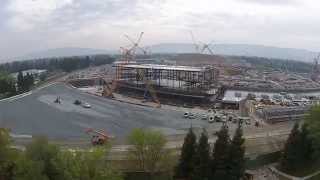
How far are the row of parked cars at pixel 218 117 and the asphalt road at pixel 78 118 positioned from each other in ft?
2.07

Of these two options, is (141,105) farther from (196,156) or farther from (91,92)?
(196,156)

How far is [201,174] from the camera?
1394 cm

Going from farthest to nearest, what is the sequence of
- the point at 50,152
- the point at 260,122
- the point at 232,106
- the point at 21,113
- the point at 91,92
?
the point at 91,92 < the point at 232,106 < the point at 21,113 < the point at 260,122 < the point at 50,152

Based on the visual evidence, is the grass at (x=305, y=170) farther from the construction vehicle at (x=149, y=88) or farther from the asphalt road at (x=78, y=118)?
the construction vehicle at (x=149, y=88)

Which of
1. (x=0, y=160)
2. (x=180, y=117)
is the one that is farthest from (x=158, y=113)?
(x=0, y=160)

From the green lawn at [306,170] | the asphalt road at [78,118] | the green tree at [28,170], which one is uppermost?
the green tree at [28,170]

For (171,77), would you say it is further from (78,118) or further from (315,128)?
(315,128)

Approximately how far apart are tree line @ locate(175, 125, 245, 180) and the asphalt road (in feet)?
29.4

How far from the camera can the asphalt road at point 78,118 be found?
24.3 metres

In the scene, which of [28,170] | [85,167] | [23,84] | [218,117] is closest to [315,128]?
[85,167]

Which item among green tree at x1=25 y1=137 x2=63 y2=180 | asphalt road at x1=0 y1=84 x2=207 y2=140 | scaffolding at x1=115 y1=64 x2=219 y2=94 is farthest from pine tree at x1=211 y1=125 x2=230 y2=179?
scaffolding at x1=115 y1=64 x2=219 y2=94

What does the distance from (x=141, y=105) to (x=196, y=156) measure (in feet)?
65.9

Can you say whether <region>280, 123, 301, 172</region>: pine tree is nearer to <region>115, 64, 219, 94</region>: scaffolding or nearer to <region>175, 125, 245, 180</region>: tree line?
<region>175, 125, 245, 180</region>: tree line

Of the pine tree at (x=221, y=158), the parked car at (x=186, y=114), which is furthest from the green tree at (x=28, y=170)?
the parked car at (x=186, y=114)
